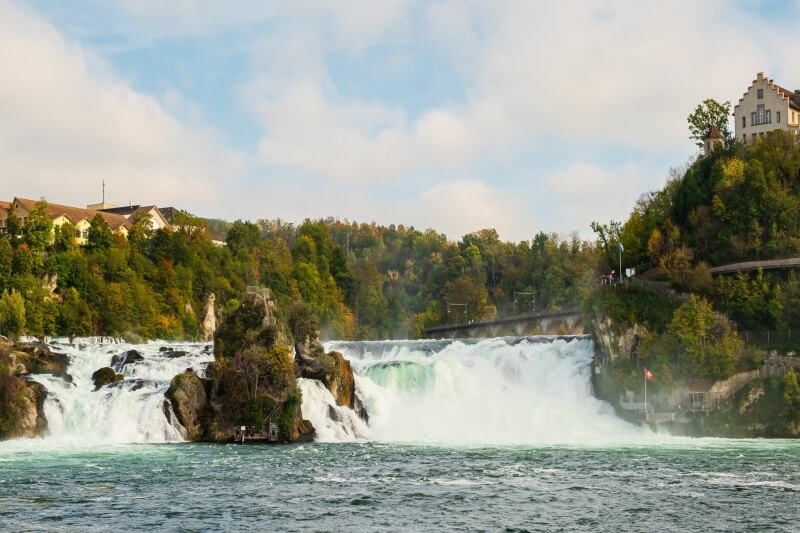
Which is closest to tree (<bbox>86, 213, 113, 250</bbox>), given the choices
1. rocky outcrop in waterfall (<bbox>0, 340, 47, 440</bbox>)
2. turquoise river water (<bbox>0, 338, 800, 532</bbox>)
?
turquoise river water (<bbox>0, 338, 800, 532</bbox>)

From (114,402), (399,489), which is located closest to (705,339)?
(399,489)

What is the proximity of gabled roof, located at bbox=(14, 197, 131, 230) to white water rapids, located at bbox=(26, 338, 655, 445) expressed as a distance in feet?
127

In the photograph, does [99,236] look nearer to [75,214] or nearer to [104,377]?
[75,214]

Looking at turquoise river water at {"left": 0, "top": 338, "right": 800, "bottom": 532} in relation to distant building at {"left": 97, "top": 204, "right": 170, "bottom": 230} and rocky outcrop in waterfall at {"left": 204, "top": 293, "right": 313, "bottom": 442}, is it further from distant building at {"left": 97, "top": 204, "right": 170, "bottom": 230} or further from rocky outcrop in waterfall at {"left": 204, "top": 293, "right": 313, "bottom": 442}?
distant building at {"left": 97, "top": 204, "right": 170, "bottom": 230}

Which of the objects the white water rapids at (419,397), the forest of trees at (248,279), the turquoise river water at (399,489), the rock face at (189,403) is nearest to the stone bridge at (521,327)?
the forest of trees at (248,279)

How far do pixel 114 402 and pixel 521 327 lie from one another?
60.1 m

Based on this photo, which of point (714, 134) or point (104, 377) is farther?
point (714, 134)

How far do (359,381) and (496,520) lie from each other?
1394 inches

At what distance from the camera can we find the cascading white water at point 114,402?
2469 inches

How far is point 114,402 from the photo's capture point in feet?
213

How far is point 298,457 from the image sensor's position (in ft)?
178

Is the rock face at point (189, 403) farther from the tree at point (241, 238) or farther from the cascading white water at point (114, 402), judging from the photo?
the tree at point (241, 238)

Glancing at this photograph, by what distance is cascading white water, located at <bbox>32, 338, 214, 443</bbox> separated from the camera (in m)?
62.7

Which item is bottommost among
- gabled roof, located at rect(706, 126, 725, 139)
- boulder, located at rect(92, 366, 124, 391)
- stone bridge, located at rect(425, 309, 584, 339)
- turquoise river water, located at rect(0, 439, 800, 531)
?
turquoise river water, located at rect(0, 439, 800, 531)
